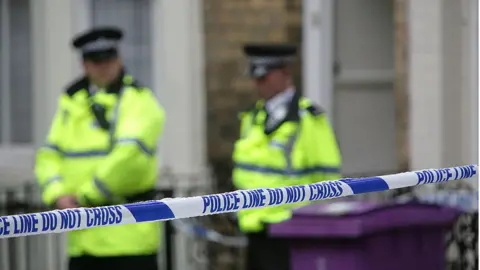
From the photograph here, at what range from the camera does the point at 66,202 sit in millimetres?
5906

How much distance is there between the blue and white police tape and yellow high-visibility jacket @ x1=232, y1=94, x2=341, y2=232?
1291 mm

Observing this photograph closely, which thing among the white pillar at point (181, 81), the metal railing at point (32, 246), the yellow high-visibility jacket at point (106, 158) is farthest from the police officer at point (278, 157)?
the white pillar at point (181, 81)

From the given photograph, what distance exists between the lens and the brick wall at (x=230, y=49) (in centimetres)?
926

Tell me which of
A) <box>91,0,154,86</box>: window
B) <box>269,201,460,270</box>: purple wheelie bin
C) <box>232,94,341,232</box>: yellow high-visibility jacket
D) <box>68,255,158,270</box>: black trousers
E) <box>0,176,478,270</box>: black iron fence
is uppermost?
<box>91,0,154,86</box>: window

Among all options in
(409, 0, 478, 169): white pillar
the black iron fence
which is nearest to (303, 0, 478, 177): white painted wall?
(409, 0, 478, 169): white pillar

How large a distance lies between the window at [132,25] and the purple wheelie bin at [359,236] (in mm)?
3942

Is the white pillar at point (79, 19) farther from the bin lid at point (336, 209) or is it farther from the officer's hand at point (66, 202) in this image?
the bin lid at point (336, 209)

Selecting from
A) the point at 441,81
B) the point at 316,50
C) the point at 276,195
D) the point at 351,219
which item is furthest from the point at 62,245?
the point at 276,195

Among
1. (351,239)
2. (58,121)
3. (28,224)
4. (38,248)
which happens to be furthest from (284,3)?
(28,224)

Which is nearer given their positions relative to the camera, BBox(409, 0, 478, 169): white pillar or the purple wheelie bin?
Result: the purple wheelie bin

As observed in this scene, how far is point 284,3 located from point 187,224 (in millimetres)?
1817

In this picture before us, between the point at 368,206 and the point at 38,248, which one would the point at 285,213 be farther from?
the point at 38,248

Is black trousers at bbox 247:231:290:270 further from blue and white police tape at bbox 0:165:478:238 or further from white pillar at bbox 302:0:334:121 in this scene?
white pillar at bbox 302:0:334:121

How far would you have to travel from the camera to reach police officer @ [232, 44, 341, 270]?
5980 mm
